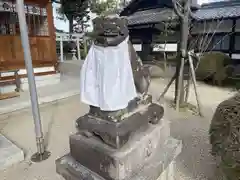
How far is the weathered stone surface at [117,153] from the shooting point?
4.00 feet

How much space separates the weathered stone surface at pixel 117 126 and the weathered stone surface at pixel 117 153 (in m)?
0.05

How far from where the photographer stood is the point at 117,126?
3.99 ft

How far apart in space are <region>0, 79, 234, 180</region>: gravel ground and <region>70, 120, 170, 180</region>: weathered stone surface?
1.01 meters

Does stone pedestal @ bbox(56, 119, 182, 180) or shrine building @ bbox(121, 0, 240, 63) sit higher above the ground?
shrine building @ bbox(121, 0, 240, 63)

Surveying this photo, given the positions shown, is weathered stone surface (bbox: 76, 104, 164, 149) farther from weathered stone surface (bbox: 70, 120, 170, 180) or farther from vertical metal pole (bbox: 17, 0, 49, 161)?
vertical metal pole (bbox: 17, 0, 49, 161)

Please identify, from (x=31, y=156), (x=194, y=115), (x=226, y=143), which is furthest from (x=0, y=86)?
(x=226, y=143)

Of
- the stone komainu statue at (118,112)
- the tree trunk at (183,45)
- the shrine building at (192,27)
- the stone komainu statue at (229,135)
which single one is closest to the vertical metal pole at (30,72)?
the stone komainu statue at (118,112)

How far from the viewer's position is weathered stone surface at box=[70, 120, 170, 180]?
1219 mm

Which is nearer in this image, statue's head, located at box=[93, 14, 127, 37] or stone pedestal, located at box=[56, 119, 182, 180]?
statue's head, located at box=[93, 14, 127, 37]

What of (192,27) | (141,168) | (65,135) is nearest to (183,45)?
(65,135)

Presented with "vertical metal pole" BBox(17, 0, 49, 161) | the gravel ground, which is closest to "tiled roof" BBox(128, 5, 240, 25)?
the gravel ground

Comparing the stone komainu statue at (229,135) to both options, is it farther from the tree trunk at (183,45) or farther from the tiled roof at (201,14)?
the tiled roof at (201,14)

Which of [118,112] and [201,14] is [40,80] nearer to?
[118,112]

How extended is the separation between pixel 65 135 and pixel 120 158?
2196mm
